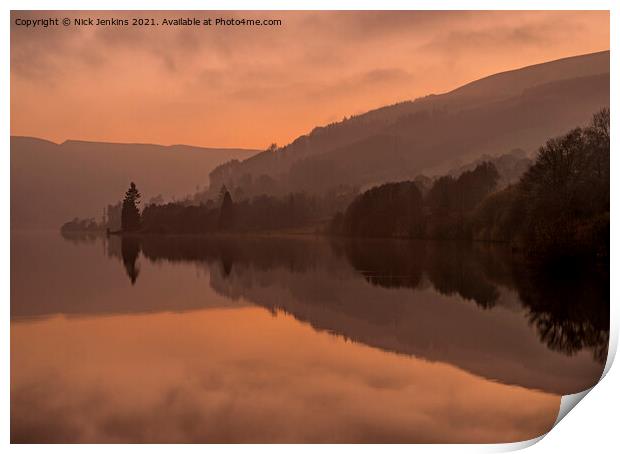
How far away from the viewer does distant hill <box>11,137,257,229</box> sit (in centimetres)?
477

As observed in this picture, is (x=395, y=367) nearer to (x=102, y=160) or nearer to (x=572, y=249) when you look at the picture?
(x=572, y=249)

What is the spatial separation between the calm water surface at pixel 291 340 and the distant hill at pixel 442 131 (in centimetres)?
46

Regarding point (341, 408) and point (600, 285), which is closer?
point (341, 408)

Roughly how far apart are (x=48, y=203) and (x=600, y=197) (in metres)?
3.63

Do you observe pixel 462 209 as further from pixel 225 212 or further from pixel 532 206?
pixel 225 212

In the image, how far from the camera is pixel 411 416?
185 inches

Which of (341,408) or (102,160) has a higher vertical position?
(102,160)

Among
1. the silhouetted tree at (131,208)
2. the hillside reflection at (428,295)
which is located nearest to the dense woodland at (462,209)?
the silhouetted tree at (131,208)

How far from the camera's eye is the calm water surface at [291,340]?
466cm

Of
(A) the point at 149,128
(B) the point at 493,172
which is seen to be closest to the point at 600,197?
(B) the point at 493,172

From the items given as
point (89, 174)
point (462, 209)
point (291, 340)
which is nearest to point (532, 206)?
point (462, 209)

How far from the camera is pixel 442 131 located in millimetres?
5195

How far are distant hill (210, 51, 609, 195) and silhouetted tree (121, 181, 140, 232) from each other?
1.74 ft

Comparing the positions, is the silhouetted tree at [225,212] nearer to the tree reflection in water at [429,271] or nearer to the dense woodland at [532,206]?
the tree reflection in water at [429,271]
